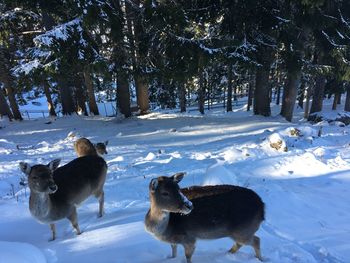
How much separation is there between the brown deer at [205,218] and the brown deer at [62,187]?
6.03 ft

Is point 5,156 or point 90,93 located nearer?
point 5,156

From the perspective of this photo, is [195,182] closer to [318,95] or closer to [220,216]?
[220,216]

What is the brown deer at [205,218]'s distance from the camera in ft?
17.6

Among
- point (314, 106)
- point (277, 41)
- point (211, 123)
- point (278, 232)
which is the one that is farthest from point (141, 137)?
point (314, 106)

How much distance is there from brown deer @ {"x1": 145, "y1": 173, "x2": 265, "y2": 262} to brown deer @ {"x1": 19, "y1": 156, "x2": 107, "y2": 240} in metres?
1.84

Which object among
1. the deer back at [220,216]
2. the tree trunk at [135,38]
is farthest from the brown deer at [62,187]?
the tree trunk at [135,38]

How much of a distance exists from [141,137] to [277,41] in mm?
8303

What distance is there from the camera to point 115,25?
15.2m

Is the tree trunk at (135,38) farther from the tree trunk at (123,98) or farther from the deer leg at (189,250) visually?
the deer leg at (189,250)

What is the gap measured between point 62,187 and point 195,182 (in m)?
3.76

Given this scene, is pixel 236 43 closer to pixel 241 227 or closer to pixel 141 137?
pixel 141 137

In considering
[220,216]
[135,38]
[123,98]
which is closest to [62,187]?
[220,216]

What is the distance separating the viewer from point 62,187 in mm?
6738

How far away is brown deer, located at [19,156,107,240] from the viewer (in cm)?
608
